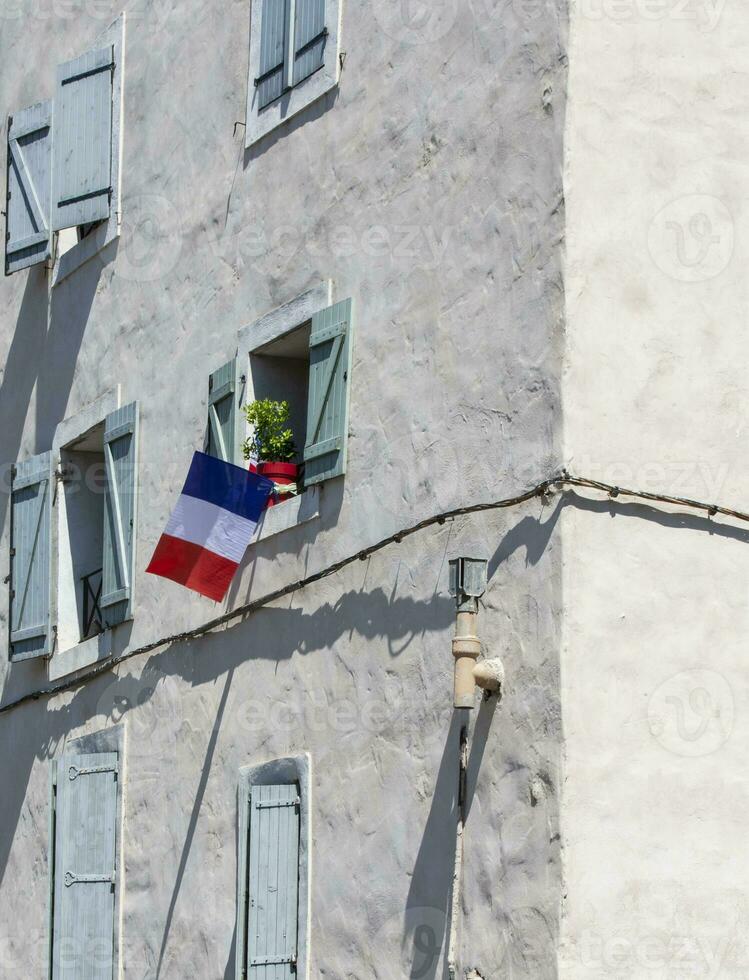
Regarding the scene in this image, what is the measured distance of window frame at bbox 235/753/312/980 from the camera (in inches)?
398

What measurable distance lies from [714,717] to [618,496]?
1.00 metres

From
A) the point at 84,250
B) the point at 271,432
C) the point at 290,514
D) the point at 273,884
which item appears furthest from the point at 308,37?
the point at 273,884

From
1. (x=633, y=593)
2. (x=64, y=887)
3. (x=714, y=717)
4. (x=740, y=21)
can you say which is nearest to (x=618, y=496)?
(x=633, y=593)

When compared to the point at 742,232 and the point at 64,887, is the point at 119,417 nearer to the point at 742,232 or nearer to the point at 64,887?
the point at 64,887

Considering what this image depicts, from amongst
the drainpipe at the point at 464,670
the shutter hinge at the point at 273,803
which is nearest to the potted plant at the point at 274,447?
the shutter hinge at the point at 273,803

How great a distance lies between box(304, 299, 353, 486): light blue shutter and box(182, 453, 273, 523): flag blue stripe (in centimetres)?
32

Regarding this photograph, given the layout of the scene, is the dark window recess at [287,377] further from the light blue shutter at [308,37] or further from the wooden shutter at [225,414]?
the light blue shutter at [308,37]

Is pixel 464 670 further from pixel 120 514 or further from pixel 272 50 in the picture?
pixel 272 50

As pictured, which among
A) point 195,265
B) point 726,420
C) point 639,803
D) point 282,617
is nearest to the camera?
point 639,803

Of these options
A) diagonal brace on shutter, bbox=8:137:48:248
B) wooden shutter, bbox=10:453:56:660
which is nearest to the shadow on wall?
wooden shutter, bbox=10:453:56:660

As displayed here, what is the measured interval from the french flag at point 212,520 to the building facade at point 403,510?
18 cm

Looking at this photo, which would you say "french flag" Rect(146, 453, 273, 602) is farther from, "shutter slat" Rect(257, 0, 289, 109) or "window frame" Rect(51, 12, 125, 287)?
"window frame" Rect(51, 12, 125, 287)

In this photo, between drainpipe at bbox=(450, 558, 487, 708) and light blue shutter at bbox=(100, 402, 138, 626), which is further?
light blue shutter at bbox=(100, 402, 138, 626)

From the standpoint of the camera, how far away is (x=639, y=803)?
848 cm
